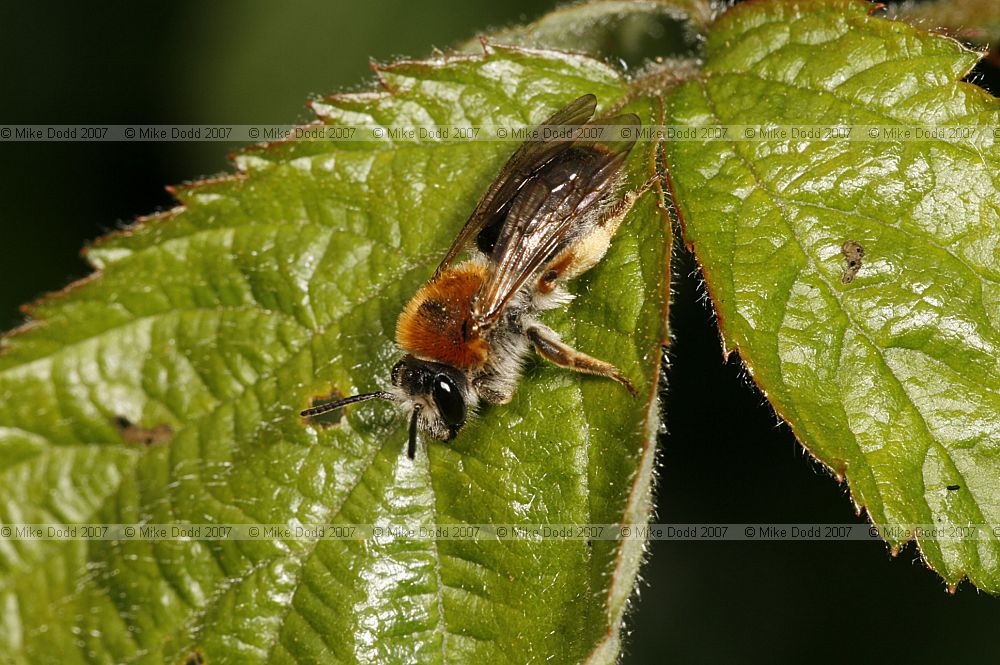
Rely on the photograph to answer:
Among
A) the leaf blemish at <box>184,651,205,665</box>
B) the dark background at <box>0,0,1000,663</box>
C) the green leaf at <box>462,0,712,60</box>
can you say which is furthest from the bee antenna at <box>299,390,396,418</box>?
the dark background at <box>0,0,1000,663</box>

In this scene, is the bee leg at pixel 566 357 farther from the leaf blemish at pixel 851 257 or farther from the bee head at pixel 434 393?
the leaf blemish at pixel 851 257

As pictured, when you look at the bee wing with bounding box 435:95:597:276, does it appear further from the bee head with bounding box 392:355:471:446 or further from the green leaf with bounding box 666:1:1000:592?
the green leaf with bounding box 666:1:1000:592

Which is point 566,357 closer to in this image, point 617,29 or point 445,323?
point 445,323

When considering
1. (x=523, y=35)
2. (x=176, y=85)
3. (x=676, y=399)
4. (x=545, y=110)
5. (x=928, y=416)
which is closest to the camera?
(x=928, y=416)

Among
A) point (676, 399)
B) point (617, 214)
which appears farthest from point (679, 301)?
point (617, 214)

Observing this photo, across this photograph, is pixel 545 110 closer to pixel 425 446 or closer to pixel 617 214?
pixel 617 214

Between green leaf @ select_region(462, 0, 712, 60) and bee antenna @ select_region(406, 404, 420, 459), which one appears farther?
green leaf @ select_region(462, 0, 712, 60)

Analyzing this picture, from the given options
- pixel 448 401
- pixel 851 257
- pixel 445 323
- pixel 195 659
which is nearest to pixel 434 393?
pixel 448 401

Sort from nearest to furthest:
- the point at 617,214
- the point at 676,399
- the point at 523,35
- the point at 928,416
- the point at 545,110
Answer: the point at 928,416, the point at 617,214, the point at 545,110, the point at 523,35, the point at 676,399
